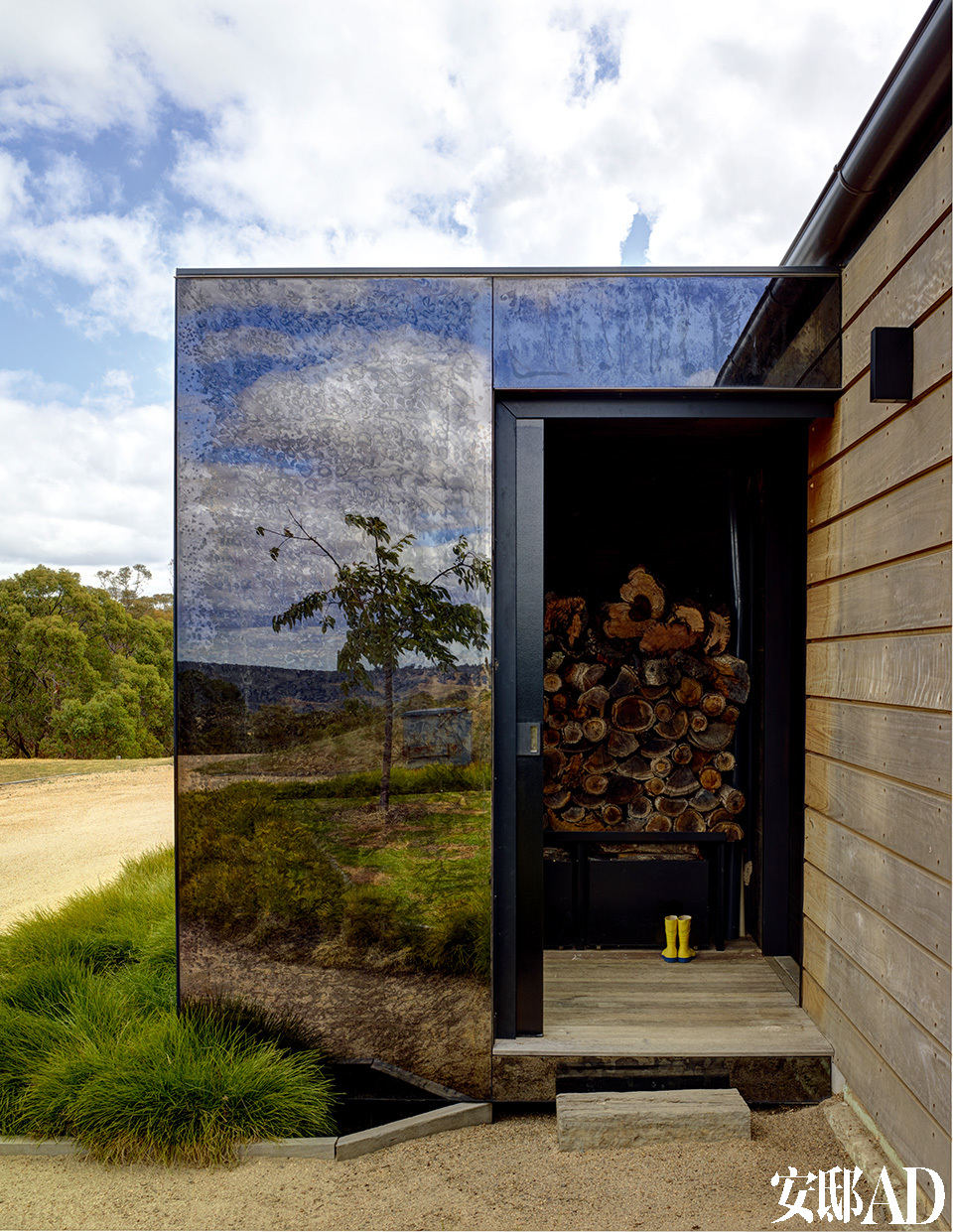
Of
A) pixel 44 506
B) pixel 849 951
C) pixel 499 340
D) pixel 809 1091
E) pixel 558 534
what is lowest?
pixel 809 1091

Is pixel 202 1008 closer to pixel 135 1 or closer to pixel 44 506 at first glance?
pixel 135 1

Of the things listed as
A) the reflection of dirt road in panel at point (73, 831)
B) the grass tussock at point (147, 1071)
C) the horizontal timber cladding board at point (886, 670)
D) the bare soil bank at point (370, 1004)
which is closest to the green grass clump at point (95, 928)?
the grass tussock at point (147, 1071)

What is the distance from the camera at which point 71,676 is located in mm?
13695

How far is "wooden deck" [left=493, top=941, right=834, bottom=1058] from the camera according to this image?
240cm

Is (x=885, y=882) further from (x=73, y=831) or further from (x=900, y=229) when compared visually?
(x=73, y=831)

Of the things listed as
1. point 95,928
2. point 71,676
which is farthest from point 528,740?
point 71,676

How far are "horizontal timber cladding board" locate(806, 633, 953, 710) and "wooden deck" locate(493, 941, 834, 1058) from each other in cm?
116

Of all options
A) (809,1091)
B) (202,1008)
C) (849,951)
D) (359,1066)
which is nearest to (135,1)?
(202,1008)

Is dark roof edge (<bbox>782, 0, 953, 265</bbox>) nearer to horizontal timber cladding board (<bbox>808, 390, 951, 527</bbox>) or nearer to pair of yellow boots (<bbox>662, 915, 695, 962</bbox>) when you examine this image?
horizontal timber cladding board (<bbox>808, 390, 951, 527</bbox>)

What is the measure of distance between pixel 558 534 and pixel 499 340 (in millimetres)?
1369

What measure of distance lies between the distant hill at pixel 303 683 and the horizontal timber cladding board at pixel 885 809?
125cm

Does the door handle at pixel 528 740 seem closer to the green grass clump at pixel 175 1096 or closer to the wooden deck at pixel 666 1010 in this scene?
the wooden deck at pixel 666 1010

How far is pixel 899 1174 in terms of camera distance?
187cm

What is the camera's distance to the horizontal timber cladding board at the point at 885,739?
69.9 inches
